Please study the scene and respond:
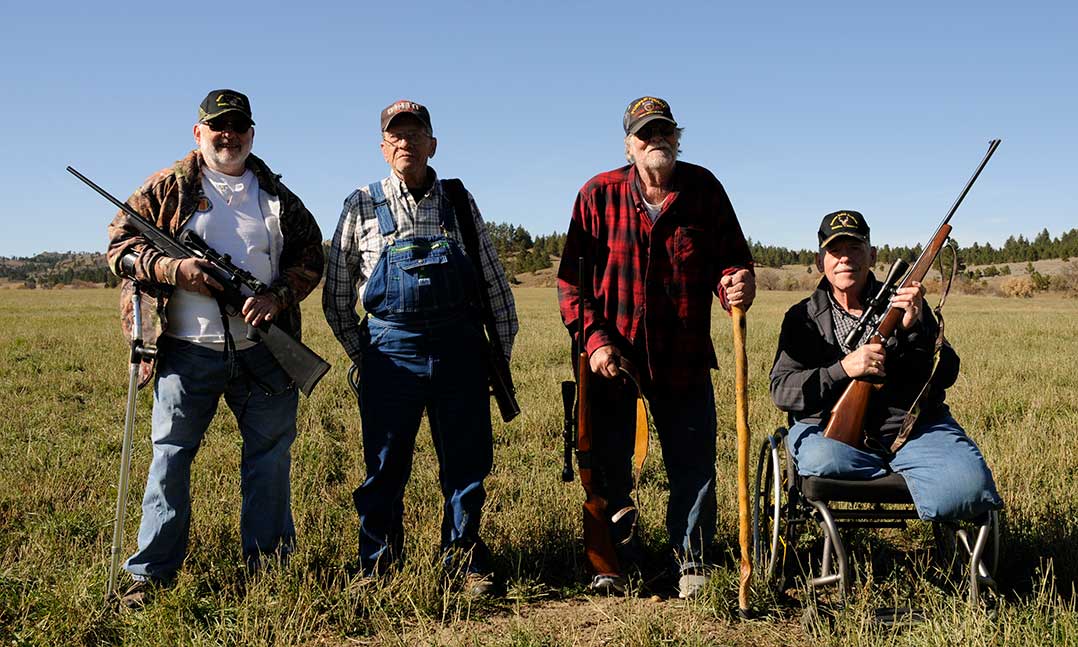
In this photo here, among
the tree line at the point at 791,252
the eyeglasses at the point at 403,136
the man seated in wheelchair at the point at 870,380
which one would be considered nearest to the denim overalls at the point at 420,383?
the eyeglasses at the point at 403,136

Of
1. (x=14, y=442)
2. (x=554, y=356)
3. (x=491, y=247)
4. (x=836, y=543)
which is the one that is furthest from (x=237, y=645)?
(x=554, y=356)

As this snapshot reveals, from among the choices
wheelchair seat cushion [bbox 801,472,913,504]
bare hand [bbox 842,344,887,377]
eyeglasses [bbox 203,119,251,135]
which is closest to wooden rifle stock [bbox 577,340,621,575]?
wheelchair seat cushion [bbox 801,472,913,504]

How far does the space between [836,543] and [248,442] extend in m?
2.95

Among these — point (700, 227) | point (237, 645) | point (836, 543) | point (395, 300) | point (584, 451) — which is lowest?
point (237, 645)

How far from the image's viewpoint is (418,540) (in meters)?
4.89

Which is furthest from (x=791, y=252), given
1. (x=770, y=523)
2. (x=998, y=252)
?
(x=770, y=523)

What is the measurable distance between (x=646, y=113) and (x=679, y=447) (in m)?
1.78

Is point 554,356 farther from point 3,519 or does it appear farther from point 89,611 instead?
point 89,611

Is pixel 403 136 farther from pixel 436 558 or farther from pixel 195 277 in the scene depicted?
pixel 436 558

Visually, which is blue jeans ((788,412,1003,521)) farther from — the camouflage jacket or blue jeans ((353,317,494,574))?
the camouflage jacket

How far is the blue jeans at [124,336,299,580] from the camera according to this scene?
4.21m

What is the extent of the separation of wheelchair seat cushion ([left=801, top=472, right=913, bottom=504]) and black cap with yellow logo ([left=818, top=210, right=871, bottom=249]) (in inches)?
48.3

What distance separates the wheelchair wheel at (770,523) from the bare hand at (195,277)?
112 inches

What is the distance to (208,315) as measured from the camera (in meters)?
4.24
